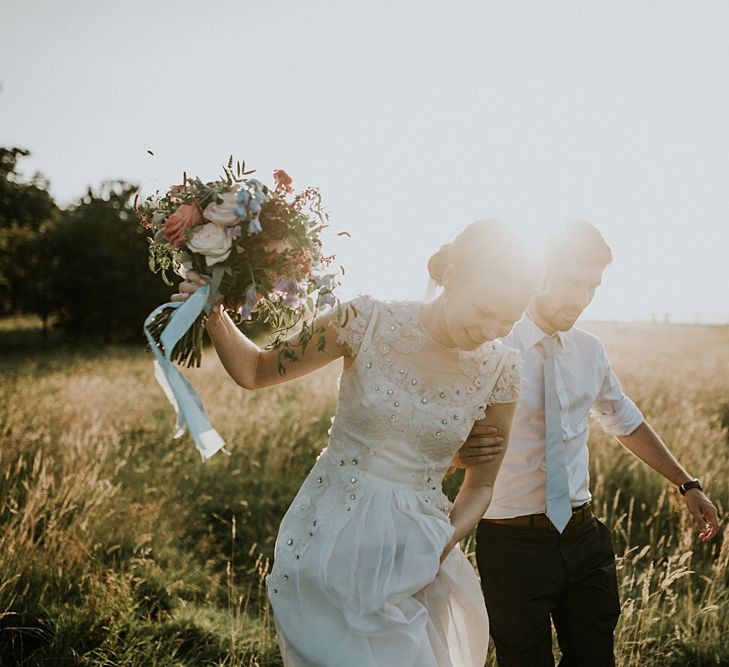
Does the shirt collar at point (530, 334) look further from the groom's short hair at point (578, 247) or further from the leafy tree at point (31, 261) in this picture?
the leafy tree at point (31, 261)

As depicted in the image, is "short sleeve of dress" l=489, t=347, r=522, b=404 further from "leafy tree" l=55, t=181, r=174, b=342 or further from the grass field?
"leafy tree" l=55, t=181, r=174, b=342

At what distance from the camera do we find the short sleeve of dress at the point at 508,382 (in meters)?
2.69

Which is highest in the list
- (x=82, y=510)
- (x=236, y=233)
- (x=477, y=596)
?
(x=236, y=233)

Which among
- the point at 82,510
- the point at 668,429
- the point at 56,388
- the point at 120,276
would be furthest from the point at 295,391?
the point at 120,276

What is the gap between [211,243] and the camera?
2.04 m

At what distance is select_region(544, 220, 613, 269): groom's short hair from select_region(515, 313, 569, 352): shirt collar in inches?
12.7

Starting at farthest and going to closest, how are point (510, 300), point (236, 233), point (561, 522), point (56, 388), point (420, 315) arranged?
point (56, 388) < point (561, 522) < point (420, 315) < point (510, 300) < point (236, 233)

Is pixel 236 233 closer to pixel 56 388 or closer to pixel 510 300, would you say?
pixel 510 300

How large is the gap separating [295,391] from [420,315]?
951cm

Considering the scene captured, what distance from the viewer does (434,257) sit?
2664 millimetres

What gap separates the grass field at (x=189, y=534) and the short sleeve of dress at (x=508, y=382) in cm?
179

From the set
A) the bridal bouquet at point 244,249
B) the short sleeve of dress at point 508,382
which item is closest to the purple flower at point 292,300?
the bridal bouquet at point 244,249

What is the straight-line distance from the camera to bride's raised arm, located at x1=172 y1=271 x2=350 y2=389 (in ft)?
7.17

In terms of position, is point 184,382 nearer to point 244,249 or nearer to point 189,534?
point 244,249
